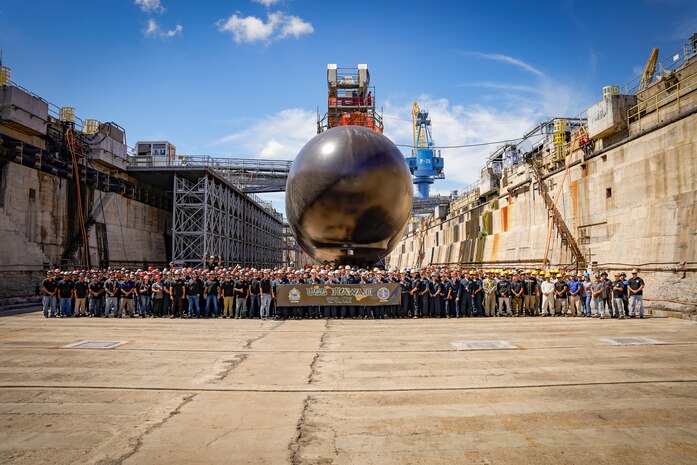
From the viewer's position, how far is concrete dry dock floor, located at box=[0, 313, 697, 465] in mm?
3641

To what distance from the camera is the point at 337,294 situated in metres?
12.6

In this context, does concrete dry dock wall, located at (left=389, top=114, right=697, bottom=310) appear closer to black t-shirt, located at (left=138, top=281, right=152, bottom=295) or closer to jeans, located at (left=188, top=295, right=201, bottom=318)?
jeans, located at (left=188, top=295, right=201, bottom=318)

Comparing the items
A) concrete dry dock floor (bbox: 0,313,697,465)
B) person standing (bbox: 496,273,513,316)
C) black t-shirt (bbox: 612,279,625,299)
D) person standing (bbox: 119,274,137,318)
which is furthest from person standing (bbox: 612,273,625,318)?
person standing (bbox: 119,274,137,318)

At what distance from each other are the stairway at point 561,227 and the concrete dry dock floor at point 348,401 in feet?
33.2

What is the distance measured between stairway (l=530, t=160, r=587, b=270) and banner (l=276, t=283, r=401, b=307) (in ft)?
34.8

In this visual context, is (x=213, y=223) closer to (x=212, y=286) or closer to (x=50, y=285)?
(x=50, y=285)

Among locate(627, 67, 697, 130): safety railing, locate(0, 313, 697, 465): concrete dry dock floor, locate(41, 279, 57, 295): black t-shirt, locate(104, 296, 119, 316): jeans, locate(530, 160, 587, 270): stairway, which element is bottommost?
locate(0, 313, 697, 465): concrete dry dock floor

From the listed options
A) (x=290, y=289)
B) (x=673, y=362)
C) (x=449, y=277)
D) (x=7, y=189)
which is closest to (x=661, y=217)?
(x=449, y=277)

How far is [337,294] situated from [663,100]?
13.4 metres

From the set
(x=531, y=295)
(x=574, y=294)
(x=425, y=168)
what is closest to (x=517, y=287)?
(x=531, y=295)

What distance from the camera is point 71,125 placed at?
22422 millimetres

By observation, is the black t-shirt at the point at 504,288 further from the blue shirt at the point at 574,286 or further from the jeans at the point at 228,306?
the jeans at the point at 228,306

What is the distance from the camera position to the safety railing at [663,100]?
45.3ft

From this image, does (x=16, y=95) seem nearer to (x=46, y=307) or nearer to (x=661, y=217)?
(x=46, y=307)
